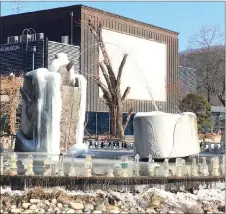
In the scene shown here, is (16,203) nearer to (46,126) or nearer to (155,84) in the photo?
(46,126)

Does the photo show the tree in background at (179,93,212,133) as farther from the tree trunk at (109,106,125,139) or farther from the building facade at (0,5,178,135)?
the tree trunk at (109,106,125,139)

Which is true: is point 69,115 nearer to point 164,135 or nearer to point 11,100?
point 164,135

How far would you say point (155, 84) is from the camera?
5572 centimetres

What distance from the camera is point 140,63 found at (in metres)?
51.7

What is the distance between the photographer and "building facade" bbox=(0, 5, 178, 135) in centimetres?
4753

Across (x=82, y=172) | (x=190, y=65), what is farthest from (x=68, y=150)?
(x=190, y=65)

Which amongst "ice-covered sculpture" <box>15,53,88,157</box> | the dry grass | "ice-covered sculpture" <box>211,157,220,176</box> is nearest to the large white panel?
the dry grass

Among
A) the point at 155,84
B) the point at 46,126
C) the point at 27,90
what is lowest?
the point at 46,126

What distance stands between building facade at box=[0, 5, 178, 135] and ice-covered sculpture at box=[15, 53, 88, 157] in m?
27.3

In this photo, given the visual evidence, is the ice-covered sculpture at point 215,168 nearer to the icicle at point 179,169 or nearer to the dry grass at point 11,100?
the icicle at point 179,169

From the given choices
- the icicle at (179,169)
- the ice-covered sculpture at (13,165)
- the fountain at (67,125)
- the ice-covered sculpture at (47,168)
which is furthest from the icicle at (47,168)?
the icicle at (179,169)

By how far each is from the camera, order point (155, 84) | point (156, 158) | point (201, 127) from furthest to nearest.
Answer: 1. point (155, 84)
2. point (201, 127)
3. point (156, 158)

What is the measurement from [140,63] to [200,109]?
10675 mm

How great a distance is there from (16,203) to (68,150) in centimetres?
697
